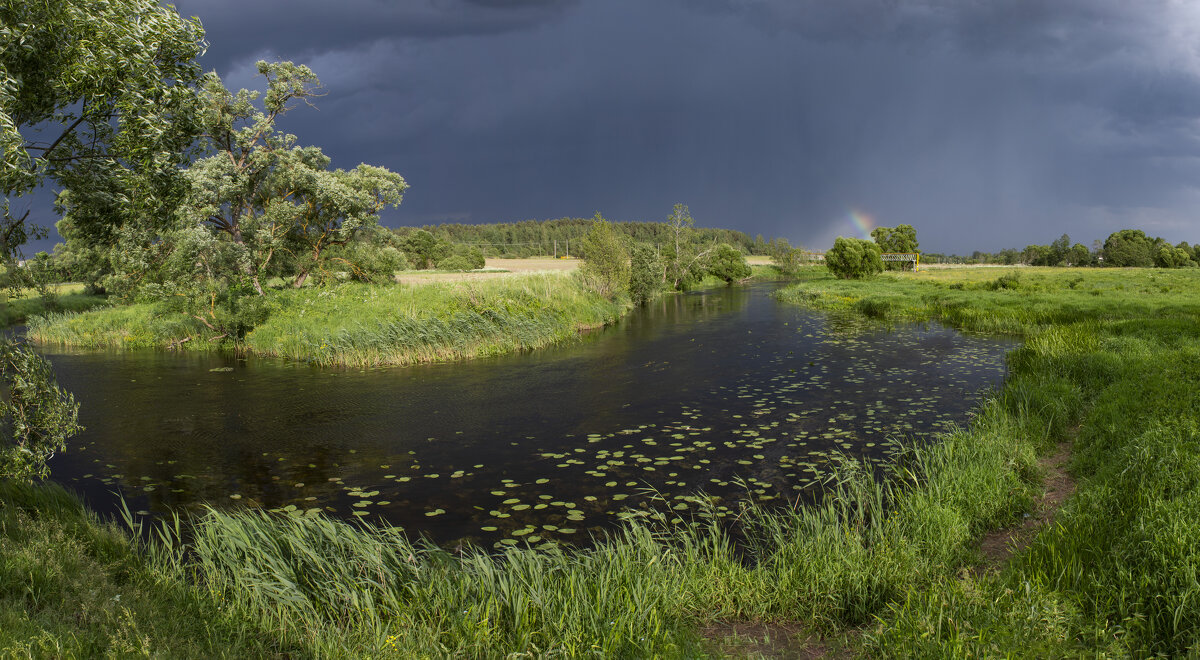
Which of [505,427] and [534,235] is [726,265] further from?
[534,235]

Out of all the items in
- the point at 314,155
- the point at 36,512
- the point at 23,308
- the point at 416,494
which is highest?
the point at 314,155

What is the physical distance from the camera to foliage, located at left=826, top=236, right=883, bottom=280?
69.6 meters

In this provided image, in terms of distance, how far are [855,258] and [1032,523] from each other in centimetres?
6726

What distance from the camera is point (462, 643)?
15.2ft

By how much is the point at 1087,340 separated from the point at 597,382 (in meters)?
12.9

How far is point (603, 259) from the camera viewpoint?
41812mm

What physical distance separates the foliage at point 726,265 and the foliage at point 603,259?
134 feet

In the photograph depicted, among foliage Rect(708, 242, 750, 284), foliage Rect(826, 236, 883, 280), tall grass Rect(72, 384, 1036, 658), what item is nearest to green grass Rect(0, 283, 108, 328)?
tall grass Rect(72, 384, 1036, 658)

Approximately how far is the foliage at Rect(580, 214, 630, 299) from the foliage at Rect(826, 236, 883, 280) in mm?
→ 37989

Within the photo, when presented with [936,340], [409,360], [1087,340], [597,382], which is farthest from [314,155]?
[1087,340]

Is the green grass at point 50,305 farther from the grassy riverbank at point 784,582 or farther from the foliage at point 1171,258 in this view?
the foliage at point 1171,258

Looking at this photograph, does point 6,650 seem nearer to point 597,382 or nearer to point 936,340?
point 597,382


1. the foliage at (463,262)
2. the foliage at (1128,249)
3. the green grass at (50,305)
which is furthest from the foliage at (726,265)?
the green grass at (50,305)

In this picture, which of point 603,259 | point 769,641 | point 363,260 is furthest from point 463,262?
point 769,641
